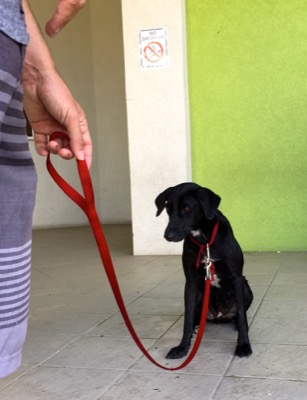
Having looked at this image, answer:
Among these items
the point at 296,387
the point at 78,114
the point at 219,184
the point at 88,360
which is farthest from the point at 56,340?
the point at 219,184

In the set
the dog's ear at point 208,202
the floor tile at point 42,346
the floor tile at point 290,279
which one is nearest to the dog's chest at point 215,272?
the dog's ear at point 208,202

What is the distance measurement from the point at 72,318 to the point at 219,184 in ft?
9.03

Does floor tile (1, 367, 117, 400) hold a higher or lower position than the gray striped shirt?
lower

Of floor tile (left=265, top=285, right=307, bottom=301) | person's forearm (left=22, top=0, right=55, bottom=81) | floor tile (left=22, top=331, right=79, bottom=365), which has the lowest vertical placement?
floor tile (left=265, top=285, right=307, bottom=301)

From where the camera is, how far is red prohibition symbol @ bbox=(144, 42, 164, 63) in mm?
5945

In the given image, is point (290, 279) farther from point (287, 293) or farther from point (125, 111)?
point (125, 111)

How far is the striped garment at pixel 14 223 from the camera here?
3.48 feet

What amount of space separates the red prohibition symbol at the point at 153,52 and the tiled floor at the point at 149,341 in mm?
2215

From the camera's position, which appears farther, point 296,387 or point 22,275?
point 296,387

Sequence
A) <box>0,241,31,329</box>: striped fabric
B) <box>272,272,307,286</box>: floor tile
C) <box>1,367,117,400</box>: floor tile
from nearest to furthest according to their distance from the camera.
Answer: <box>0,241,31,329</box>: striped fabric, <box>1,367,117,400</box>: floor tile, <box>272,272,307,286</box>: floor tile

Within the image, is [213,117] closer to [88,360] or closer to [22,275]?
[88,360]

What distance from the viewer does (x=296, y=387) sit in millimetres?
2486

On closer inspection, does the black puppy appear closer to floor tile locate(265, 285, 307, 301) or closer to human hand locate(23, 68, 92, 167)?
floor tile locate(265, 285, 307, 301)

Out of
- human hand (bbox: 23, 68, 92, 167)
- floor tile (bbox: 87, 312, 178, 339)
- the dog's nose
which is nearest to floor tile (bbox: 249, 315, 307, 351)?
floor tile (bbox: 87, 312, 178, 339)
